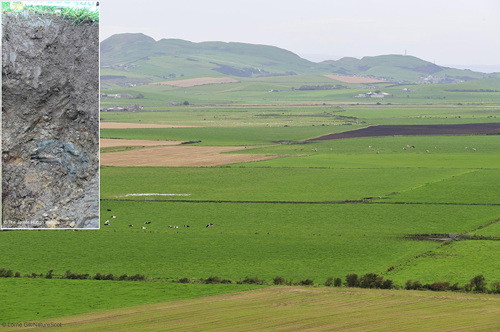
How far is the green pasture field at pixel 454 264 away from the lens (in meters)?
49.1

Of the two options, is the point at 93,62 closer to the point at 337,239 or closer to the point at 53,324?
the point at 53,324

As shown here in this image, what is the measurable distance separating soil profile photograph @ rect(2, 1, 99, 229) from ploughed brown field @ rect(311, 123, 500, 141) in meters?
112

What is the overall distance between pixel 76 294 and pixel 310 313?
1411 centimetres

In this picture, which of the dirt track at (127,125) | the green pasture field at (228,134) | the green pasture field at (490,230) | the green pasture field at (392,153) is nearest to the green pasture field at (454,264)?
the green pasture field at (490,230)

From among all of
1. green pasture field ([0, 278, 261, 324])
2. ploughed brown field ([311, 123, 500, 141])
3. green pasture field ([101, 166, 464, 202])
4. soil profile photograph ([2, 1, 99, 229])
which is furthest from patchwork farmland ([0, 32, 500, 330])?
ploughed brown field ([311, 123, 500, 141])

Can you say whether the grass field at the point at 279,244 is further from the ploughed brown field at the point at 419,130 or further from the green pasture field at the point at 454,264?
the ploughed brown field at the point at 419,130

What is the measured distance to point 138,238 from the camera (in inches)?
2431

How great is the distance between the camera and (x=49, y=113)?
106ft

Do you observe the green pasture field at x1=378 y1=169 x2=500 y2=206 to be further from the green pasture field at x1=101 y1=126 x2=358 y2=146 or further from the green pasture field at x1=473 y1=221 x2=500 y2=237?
the green pasture field at x1=101 y1=126 x2=358 y2=146

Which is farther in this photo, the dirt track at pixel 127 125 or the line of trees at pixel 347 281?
the dirt track at pixel 127 125

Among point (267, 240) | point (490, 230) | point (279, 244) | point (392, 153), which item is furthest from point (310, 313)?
point (392, 153)

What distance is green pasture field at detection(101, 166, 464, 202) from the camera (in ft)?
272

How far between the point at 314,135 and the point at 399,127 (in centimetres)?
2755

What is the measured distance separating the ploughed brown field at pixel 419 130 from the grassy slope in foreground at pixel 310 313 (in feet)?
330
